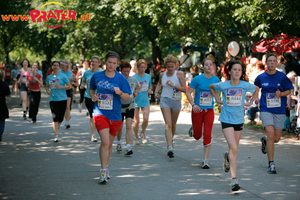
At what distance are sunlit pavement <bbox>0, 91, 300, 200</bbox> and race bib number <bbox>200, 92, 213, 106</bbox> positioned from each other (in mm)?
1143

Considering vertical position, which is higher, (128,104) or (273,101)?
(273,101)

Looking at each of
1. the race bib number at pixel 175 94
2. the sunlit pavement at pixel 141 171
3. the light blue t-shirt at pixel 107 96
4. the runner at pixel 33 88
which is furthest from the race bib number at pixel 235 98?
the runner at pixel 33 88

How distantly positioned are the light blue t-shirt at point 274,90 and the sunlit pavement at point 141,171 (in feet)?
3.52

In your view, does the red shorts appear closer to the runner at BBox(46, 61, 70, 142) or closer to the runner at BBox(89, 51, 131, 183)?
the runner at BBox(89, 51, 131, 183)

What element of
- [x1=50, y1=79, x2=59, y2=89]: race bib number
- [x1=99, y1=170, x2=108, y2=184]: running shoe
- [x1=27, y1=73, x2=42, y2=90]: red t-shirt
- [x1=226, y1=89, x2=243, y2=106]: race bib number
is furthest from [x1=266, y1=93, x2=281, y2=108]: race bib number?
[x1=27, y1=73, x2=42, y2=90]: red t-shirt

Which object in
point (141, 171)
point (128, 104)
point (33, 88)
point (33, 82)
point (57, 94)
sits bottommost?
point (141, 171)

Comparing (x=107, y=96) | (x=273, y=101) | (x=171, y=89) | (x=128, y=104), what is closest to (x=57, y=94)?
(x=128, y=104)

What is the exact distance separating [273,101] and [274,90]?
19 cm

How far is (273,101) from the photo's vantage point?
649 centimetres

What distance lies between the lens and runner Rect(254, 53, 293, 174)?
21.1 ft

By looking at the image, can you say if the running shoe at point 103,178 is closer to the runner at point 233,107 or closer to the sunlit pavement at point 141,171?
the sunlit pavement at point 141,171

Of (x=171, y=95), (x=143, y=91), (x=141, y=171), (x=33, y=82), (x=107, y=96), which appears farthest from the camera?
(x=33, y=82)

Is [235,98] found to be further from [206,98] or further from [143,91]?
[143,91]

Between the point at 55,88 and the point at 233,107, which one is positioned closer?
the point at 233,107
